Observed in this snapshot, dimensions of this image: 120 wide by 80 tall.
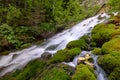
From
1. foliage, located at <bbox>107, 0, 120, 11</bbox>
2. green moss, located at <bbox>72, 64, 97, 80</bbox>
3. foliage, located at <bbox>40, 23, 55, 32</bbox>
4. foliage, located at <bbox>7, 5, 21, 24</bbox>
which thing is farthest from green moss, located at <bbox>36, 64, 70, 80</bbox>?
foliage, located at <bbox>107, 0, 120, 11</bbox>

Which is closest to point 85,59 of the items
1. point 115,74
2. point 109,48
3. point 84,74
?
point 109,48

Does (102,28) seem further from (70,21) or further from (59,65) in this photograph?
(70,21)

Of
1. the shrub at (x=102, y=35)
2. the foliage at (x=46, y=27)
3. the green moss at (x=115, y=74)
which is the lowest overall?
the foliage at (x=46, y=27)

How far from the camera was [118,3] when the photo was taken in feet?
62.9

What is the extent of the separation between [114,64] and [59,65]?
1888 mm

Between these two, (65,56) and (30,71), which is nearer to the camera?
(65,56)

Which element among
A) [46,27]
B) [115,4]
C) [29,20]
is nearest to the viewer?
[29,20]

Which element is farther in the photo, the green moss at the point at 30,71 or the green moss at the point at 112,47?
the green moss at the point at 30,71

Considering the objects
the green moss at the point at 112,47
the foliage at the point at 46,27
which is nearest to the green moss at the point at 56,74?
the green moss at the point at 112,47

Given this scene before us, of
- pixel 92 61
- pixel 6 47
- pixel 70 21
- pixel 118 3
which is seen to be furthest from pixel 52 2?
pixel 92 61

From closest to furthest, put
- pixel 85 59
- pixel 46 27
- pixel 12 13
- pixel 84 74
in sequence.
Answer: pixel 84 74
pixel 85 59
pixel 12 13
pixel 46 27

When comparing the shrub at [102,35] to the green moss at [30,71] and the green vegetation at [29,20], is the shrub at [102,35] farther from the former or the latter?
the green vegetation at [29,20]

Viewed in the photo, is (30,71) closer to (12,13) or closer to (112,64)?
(112,64)

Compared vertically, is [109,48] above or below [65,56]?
above
